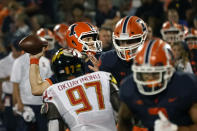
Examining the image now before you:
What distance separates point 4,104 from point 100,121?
5.73 m

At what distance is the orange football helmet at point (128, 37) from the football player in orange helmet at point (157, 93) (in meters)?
1.10

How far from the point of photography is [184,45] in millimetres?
6840

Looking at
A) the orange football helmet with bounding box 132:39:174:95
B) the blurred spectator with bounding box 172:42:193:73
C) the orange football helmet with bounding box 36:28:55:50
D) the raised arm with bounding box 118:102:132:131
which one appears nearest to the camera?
the orange football helmet with bounding box 132:39:174:95

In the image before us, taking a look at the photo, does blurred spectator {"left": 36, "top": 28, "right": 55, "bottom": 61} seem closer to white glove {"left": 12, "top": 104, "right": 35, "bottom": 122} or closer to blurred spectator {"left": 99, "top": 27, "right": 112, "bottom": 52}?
blurred spectator {"left": 99, "top": 27, "right": 112, "bottom": 52}

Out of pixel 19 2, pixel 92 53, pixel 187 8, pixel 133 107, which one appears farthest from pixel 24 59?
pixel 19 2

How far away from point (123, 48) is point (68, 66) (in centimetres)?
94

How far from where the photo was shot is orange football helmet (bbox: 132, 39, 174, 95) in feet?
12.8

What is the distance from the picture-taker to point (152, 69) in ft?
12.8

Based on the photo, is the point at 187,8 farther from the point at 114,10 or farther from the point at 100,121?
the point at 100,121

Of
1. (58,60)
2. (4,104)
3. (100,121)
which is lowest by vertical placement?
(4,104)

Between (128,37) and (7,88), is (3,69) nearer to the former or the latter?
(7,88)

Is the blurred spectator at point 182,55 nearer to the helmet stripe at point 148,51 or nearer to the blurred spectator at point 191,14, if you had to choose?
the helmet stripe at point 148,51

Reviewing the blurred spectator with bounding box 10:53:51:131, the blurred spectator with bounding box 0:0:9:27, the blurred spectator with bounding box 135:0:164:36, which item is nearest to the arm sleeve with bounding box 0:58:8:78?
the blurred spectator with bounding box 10:53:51:131

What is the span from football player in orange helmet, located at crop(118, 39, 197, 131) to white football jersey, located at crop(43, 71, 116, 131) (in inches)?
10.6
